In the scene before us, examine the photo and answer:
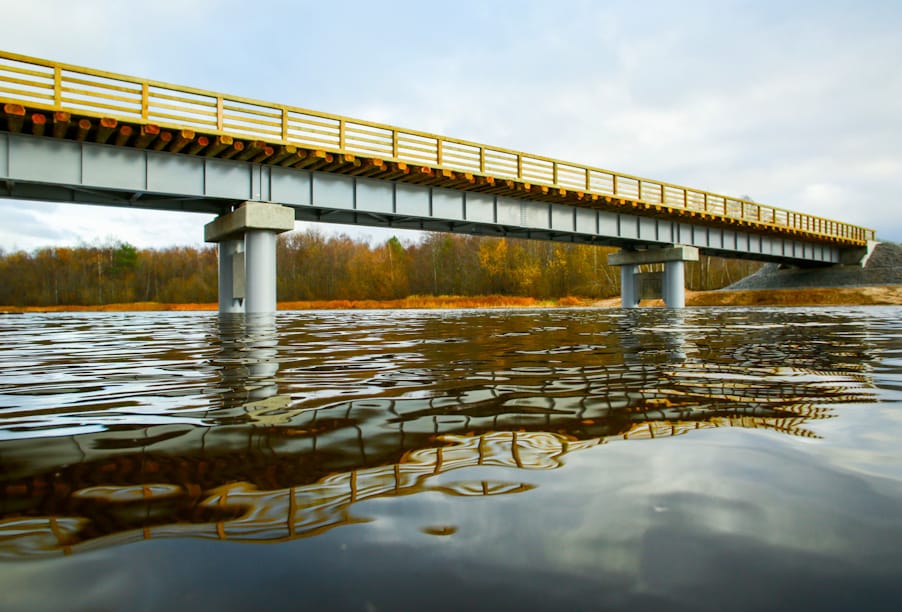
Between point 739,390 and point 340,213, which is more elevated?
point 340,213

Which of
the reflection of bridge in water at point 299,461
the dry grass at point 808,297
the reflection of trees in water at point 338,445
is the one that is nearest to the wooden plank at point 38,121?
the reflection of trees in water at point 338,445

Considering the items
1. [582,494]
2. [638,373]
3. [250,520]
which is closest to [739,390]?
[638,373]

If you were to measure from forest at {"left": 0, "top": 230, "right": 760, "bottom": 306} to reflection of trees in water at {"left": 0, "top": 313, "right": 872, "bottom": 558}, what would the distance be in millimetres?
68179

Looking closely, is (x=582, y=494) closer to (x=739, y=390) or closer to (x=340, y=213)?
(x=739, y=390)

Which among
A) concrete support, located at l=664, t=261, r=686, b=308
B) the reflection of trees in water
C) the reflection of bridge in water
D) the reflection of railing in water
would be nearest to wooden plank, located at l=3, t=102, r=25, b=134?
the reflection of trees in water

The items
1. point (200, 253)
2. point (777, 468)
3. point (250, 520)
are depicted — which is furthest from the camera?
point (200, 253)

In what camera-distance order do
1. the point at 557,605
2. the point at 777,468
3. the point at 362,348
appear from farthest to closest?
1. the point at 362,348
2. the point at 777,468
3. the point at 557,605

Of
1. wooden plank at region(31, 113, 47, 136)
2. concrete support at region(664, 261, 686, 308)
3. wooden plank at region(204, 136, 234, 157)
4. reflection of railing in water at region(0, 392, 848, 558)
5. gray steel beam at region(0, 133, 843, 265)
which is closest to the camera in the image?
reflection of railing in water at region(0, 392, 848, 558)

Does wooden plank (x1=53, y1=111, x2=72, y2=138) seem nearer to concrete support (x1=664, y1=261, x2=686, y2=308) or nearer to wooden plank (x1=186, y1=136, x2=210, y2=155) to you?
wooden plank (x1=186, y1=136, x2=210, y2=155)

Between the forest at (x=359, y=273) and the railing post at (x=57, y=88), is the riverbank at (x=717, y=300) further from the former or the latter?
the railing post at (x=57, y=88)

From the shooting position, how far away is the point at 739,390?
10.6 ft

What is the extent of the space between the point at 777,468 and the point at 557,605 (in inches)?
44.5

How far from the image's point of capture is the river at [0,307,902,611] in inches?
38.5

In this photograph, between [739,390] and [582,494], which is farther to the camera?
[739,390]
